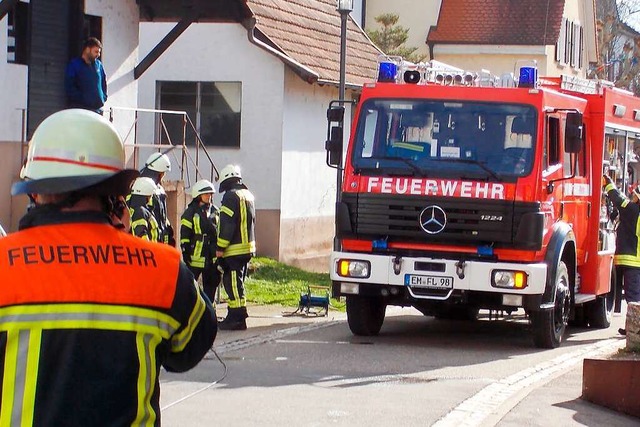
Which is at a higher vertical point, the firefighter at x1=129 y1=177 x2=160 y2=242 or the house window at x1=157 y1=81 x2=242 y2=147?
the house window at x1=157 y1=81 x2=242 y2=147

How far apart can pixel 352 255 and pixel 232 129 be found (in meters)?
10.2

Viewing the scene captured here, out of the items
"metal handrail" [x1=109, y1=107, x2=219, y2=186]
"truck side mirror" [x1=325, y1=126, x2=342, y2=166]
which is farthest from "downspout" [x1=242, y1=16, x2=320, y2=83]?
"truck side mirror" [x1=325, y1=126, x2=342, y2=166]

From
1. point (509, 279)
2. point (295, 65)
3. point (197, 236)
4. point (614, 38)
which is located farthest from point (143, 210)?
point (614, 38)

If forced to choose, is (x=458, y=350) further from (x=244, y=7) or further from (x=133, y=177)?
(x=133, y=177)

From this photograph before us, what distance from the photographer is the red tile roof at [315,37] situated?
2242 centimetres

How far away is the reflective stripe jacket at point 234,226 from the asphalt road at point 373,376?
931 mm

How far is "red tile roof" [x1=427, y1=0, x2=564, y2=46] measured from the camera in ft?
120

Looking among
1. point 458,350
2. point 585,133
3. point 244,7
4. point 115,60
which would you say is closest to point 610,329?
point 585,133

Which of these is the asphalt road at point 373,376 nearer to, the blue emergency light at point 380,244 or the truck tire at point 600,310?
the truck tire at point 600,310

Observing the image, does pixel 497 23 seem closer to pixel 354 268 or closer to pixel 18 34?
pixel 18 34

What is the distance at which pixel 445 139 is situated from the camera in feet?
41.2

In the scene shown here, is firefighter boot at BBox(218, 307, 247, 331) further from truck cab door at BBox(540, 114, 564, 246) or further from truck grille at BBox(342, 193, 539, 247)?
truck cab door at BBox(540, 114, 564, 246)

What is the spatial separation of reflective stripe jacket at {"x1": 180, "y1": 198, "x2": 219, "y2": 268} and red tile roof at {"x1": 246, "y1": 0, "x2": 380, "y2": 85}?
8.35m

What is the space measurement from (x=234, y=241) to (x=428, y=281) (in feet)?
7.40
